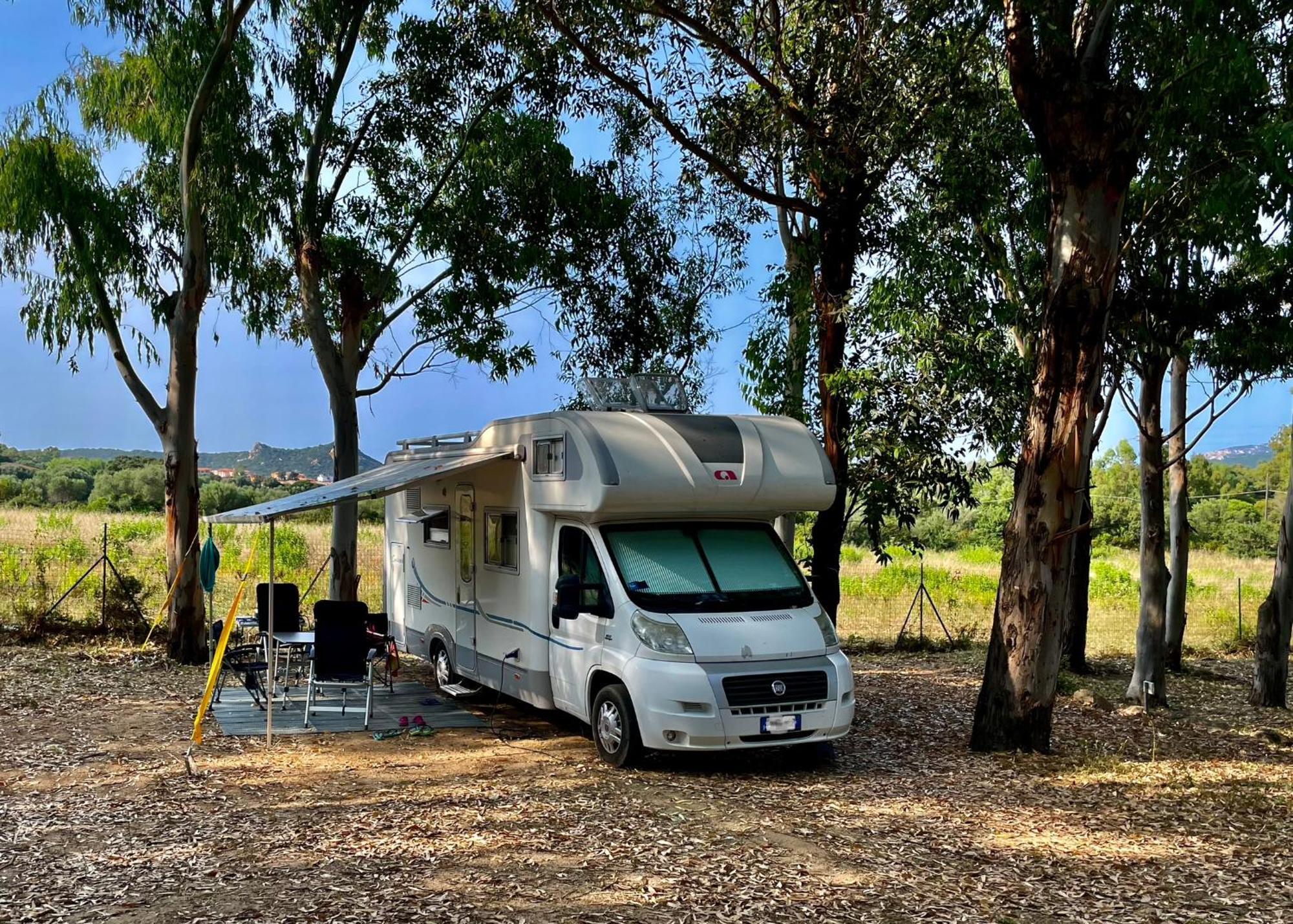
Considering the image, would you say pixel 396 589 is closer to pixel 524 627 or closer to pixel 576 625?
pixel 524 627

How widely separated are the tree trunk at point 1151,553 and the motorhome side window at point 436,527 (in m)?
8.04

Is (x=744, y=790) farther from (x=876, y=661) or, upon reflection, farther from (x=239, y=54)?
(x=239, y=54)

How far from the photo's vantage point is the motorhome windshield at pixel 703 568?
30.4 feet

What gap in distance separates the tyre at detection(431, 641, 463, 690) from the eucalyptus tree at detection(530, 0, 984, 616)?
4017 mm

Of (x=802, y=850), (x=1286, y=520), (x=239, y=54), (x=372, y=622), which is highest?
(x=239, y=54)

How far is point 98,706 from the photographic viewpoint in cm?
1192

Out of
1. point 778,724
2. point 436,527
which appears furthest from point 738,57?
point 778,724

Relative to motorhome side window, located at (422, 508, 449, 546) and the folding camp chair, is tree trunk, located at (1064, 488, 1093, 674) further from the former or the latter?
the folding camp chair

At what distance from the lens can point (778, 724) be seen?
877 centimetres

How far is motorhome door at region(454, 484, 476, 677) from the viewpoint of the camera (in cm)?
1163

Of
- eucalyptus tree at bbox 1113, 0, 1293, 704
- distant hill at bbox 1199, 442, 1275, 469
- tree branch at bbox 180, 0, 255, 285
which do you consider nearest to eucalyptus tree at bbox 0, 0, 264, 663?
tree branch at bbox 180, 0, 255, 285

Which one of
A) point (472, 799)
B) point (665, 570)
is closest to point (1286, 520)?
point (665, 570)

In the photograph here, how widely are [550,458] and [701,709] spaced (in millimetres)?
2693

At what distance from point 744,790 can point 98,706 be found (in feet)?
23.6
